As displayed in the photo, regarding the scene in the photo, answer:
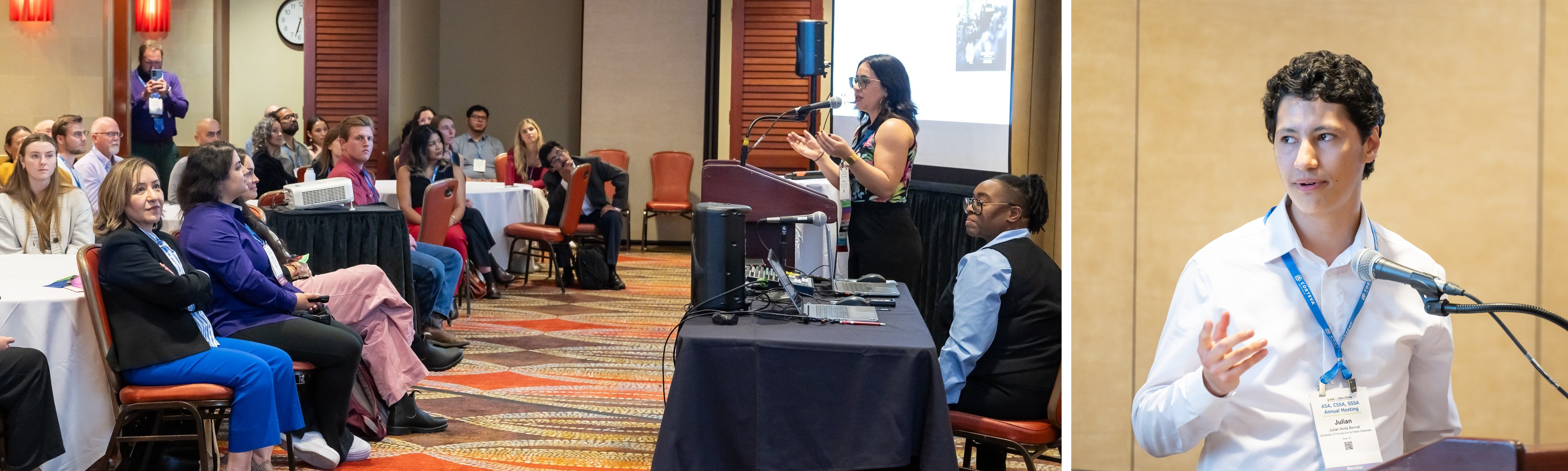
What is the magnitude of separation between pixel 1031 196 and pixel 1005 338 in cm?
47

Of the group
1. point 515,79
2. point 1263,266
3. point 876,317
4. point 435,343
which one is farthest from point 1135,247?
point 515,79

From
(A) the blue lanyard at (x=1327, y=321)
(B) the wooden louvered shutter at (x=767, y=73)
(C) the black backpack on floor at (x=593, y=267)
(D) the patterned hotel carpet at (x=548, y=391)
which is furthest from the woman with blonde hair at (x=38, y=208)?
(B) the wooden louvered shutter at (x=767, y=73)

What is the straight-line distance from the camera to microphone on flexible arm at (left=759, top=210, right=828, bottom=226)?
318 centimetres

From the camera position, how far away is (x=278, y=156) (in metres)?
7.56

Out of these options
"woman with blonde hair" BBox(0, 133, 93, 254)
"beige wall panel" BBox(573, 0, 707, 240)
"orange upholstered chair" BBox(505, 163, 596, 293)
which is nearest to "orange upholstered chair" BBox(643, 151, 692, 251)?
"beige wall panel" BBox(573, 0, 707, 240)

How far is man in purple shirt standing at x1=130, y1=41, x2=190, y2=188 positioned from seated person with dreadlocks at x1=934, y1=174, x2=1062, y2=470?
7.07 meters

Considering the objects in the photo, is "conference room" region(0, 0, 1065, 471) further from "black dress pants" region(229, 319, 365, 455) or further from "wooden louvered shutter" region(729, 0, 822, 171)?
"wooden louvered shutter" region(729, 0, 822, 171)

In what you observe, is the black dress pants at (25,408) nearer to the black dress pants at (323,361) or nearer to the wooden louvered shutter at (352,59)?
the black dress pants at (323,361)

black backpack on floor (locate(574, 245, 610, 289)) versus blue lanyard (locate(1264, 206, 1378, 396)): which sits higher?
blue lanyard (locate(1264, 206, 1378, 396))

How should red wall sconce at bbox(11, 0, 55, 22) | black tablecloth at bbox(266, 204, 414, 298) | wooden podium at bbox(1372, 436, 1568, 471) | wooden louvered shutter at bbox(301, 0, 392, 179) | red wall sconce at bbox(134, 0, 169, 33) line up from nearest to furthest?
wooden podium at bbox(1372, 436, 1568, 471)
black tablecloth at bbox(266, 204, 414, 298)
red wall sconce at bbox(11, 0, 55, 22)
wooden louvered shutter at bbox(301, 0, 392, 179)
red wall sconce at bbox(134, 0, 169, 33)

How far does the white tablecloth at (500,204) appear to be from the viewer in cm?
775

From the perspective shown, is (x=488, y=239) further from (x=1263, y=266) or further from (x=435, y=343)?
(x=1263, y=266)

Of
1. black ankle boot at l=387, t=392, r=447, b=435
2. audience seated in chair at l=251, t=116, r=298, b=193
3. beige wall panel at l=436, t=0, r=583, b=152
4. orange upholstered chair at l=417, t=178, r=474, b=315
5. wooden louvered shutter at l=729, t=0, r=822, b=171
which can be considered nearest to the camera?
black ankle boot at l=387, t=392, r=447, b=435

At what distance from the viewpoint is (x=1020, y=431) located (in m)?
2.86
